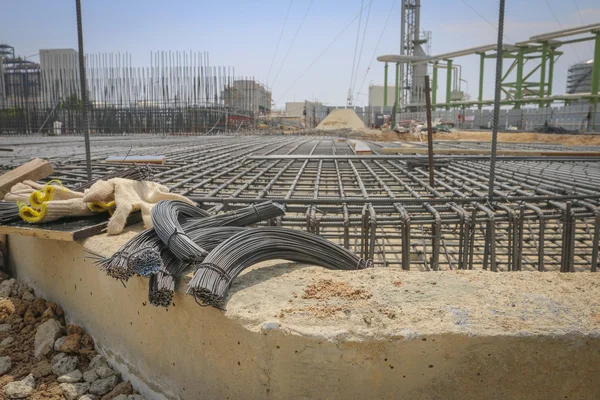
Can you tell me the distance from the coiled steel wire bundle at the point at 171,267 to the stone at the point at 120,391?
0.78m

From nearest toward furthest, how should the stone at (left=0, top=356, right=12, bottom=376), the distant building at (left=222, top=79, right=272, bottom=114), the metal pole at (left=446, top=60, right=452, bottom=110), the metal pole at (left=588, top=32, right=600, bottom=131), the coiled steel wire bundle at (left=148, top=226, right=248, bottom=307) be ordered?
1. the coiled steel wire bundle at (left=148, top=226, right=248, bottom=307)
2. the stone at (left=0, top=356, right=12, bottom=376)
3. the metal pole at (left=588, top=32, right=600, bottom=131)
4. the distant building at (left=222, top=79, right=272, bottom=114)
5. the metal pole at (left=446, top=60, right=452, bottom=110)

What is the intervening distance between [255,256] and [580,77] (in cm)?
3723

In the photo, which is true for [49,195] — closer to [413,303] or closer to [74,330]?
[74,330]

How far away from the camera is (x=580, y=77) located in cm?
3228

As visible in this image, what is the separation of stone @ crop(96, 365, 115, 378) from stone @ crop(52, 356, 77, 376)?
16 centimetres

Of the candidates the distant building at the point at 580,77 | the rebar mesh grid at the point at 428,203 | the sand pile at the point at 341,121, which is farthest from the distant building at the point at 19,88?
the distant building at the point at 580,77

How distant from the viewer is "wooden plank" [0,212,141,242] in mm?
3019

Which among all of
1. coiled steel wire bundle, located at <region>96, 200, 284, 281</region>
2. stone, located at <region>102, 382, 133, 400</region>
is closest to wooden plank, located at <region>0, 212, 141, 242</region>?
coiled steel wire bundle, located at <region>96, 200, 284, 281</region>

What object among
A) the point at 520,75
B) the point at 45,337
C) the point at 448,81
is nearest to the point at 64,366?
the point at 45,337

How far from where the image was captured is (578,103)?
96.1 ft

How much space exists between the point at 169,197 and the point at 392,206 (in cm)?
222

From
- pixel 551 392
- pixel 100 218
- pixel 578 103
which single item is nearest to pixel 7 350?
pixel 100 218

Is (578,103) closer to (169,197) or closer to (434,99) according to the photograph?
(434,99)

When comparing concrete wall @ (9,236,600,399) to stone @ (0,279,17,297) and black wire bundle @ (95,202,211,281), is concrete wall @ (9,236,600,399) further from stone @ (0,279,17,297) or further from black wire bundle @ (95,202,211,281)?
stone @ (0,279,17,297)
